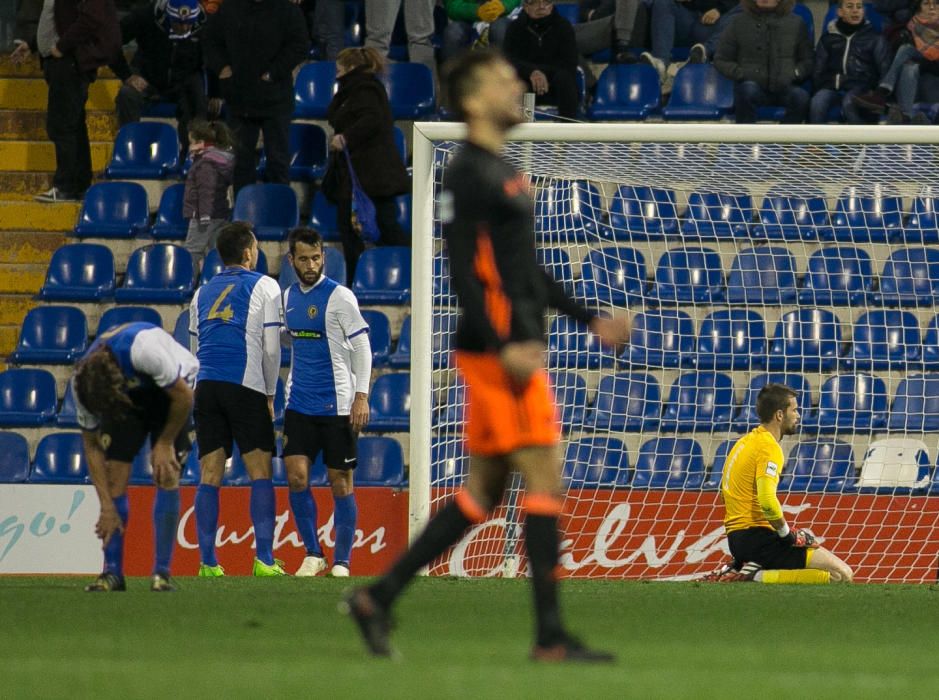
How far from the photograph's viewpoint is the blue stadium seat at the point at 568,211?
11336mm

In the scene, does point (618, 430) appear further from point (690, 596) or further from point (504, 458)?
point (504, 458)

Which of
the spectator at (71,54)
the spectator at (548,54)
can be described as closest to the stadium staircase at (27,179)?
the spectator at (71,54)

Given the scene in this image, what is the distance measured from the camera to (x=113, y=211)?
13.6m

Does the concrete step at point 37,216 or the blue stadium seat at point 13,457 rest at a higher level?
the concrete step at point 37,216

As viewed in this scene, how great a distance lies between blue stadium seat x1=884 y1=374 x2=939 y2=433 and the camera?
1128cm

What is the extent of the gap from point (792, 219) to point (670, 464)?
2460 millimetres

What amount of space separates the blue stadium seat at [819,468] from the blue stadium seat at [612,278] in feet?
5.13

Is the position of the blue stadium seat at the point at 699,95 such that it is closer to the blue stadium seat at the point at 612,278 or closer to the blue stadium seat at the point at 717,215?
the blue stadium seat at the point at 717,215

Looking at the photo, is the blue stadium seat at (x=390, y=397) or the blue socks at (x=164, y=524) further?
the blue stadium seat at (x=390, y=397)

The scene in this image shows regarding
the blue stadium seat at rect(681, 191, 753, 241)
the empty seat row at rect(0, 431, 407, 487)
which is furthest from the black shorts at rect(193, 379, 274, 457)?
A: the blue stadium seat at rect(681, 191, 753, 241)

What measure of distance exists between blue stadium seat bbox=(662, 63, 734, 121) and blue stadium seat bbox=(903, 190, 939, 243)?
2128 mm

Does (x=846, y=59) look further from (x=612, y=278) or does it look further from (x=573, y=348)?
(x=573, y=348)

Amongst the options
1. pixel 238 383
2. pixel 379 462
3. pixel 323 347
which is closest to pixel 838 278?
pixel 379 462

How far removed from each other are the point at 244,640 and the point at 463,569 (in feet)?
17.1
